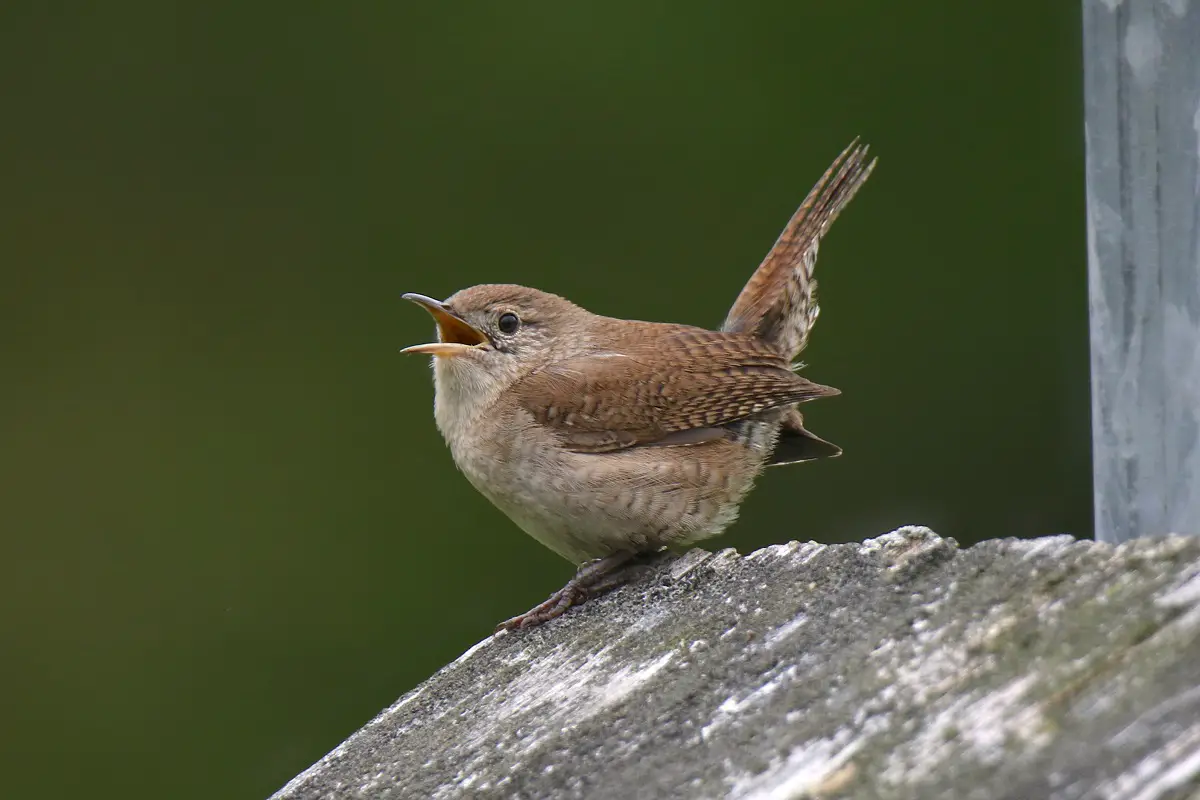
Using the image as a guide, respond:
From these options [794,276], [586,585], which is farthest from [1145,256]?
[794,276]

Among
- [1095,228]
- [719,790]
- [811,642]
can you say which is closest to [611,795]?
[719,790]

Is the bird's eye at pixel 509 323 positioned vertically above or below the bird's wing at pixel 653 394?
above

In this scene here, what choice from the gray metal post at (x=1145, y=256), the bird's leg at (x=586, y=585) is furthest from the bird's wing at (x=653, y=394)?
the gray metal post at (x=1145, y=256)

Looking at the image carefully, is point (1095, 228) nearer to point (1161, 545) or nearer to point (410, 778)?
point (1161, 545)

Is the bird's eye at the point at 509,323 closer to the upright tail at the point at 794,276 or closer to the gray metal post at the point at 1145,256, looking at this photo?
the upright tail at the point at 794,276

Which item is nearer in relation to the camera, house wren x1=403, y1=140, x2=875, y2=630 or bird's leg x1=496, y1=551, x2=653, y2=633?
bird's leg x1=496, y1=551, x2=653, y2=633

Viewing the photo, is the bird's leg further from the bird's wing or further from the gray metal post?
the gray metal post

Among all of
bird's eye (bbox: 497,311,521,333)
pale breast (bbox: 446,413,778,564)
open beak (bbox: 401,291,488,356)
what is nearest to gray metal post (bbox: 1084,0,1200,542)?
Answer: pale breast (bbox: 446,413,778,564)

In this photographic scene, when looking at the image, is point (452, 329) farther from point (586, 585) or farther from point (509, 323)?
point (586, 585)
